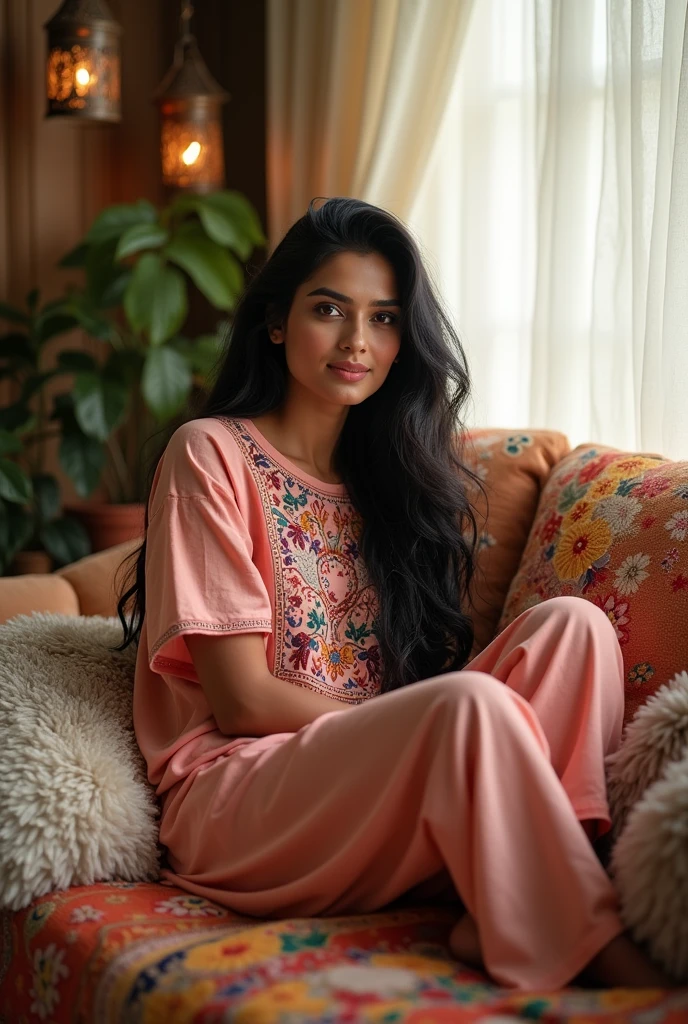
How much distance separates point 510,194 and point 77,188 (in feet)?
5.17

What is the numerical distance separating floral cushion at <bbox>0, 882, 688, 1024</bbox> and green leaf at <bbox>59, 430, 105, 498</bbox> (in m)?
1.67

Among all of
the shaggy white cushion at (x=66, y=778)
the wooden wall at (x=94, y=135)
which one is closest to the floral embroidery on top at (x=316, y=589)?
the shaggy white cushion at (x=66, y=778)

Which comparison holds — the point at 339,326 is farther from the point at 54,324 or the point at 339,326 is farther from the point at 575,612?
the point at 54,324

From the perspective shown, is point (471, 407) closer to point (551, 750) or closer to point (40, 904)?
point (551, 750)

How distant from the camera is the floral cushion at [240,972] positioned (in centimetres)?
108

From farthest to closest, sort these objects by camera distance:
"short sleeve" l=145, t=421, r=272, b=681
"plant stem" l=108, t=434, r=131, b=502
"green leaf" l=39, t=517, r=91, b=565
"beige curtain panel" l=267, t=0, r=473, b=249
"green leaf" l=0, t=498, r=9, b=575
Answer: "plant stem" l=108, t=434, r=131, b=502, "green leaf" l=39, t=517, r=91, b=565, "green leaf" l=0, t=498, r=9, b=575, "beige curtain panel" l=267, t=0, r=473, b=249, "short sleeve" l=145, t=421, r=272, b=681

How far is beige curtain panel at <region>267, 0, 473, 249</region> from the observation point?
2627mm

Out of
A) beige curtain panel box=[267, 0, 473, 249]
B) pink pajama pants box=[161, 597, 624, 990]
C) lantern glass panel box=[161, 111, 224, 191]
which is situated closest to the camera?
pink pajama pants box=[161, 597, 624, 990]

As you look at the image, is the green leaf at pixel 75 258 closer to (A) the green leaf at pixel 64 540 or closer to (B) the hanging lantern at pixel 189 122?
(B) the hanging lantern at pixel 189 122

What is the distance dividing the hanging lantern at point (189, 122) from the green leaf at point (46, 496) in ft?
3.00

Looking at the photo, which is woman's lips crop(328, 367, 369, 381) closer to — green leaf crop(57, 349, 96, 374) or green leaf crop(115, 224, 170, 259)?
green leaf crop(115, 224, 170, 259)

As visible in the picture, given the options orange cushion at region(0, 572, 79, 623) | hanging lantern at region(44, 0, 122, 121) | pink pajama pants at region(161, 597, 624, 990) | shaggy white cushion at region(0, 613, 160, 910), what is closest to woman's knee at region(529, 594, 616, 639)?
pink pajama pants at region(161, 597, 624, 990)

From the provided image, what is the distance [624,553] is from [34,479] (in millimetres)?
1921

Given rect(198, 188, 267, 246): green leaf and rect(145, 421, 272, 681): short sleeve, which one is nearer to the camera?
rect(145, 421, 272, 681): short sleeve
